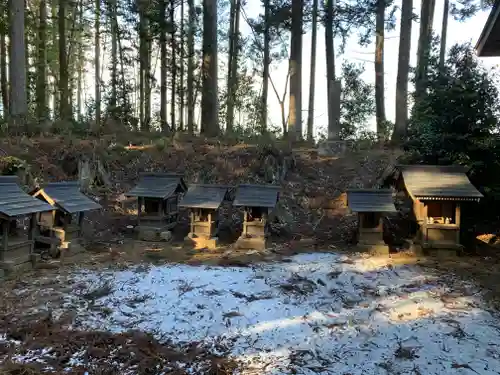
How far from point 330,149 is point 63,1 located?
46.5 ft

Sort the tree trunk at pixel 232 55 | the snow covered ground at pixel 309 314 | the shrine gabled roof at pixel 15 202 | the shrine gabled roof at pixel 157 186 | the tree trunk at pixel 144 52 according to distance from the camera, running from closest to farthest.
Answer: the snow covered ground at pixel 309 314
the shrine gabled roof at pixel 15 202
the shrine gabled roof at pixel 157 186
the tree trunk at pixel 144 52
the tree trunk at pixel 232 55

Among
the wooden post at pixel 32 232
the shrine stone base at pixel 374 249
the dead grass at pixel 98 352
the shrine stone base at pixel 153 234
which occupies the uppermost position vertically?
the wooden post at pixel 32 232

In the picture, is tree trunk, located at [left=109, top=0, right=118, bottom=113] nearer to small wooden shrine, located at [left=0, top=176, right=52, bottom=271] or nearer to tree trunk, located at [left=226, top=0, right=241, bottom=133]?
tree trunk, located at [left=226, top=0, right=241, bottom=133]

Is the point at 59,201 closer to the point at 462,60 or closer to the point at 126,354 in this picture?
the point at 126,354

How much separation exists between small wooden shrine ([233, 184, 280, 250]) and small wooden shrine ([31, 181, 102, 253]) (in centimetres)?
365

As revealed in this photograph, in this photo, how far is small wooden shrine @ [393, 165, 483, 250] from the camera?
9.18 m

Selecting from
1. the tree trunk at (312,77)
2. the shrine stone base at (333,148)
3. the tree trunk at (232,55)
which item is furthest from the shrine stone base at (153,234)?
the tree trunk at (232,55)

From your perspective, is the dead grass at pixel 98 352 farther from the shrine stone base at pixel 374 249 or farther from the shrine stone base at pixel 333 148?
the shrine stone base at pixel 333 148

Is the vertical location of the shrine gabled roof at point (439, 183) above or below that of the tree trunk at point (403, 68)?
below

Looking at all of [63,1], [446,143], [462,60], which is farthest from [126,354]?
[63,1]

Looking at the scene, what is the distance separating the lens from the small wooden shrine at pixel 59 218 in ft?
29.5

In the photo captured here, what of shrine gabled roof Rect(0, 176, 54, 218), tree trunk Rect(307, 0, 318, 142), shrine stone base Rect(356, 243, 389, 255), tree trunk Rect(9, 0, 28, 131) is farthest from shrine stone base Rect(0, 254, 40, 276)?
tree trunk Rect(307, 0, 318, 142)

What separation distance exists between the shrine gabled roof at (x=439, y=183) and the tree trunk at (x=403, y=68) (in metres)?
7.02

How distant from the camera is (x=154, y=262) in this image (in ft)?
29.3
